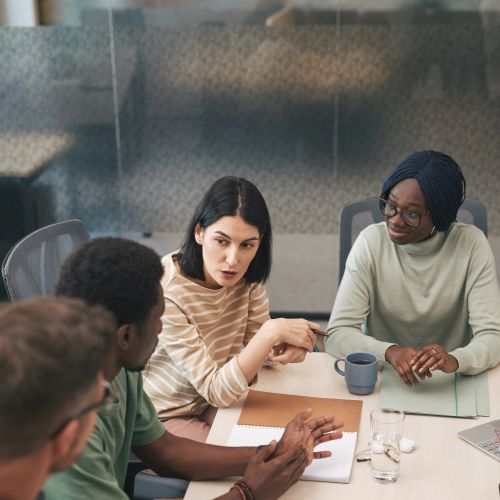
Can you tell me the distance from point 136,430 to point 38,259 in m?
0.78

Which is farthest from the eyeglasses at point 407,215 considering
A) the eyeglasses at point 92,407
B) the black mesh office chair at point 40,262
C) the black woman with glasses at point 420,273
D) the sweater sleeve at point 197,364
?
the eyeglasses at point 92,407

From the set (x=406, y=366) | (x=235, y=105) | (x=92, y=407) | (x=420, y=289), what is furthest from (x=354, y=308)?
(x=235, y=105)

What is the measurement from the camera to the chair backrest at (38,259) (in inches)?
82.7

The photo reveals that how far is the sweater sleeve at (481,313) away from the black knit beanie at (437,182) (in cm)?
14

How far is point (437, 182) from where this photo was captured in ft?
7.24

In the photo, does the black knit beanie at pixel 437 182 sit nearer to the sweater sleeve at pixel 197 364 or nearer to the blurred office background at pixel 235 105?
the sweater sleeve at pixel 197 364

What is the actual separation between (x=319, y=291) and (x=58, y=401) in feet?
10.3

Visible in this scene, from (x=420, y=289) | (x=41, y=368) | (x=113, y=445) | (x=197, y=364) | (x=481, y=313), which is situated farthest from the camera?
(x=420, y=289)

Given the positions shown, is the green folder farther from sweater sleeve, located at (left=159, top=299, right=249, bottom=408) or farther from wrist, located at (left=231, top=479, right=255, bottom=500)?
wrist, located at (left=231, top=479, right=255, bottom=500)

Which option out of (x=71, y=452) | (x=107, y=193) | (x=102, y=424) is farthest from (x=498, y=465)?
(x=107, y=193)

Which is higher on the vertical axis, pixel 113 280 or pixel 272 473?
pixel 113 280

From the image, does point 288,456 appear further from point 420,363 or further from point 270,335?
point 420,363

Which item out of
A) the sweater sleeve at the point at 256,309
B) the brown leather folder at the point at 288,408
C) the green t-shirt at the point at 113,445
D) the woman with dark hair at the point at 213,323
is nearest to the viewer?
the green t-shirt at the point at 113,445

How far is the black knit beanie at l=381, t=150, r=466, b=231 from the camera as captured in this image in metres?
2.20
